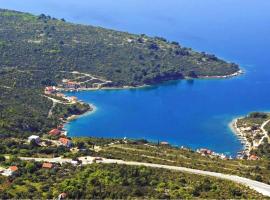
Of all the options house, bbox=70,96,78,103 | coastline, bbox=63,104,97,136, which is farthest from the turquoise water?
house, bbox=70,96,78,103

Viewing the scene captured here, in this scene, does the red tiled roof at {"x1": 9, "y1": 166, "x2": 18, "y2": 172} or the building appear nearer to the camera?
the red tiled roof at {"x1": 9, "y1": 166, "x2": 18, "y2": 172}

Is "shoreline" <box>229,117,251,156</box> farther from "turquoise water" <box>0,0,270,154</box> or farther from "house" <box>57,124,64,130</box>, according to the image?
"house" <box>57,124,64,130</box>

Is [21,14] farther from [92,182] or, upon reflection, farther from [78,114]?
[92,182]

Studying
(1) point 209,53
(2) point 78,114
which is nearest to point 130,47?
(1) point 209,53

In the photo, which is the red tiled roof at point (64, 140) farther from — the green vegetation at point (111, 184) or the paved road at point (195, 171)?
the green vegetation at point (111, 184)

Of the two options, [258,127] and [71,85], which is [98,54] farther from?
[258,127]

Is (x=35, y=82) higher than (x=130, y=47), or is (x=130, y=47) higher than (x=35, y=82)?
(x=130, y=47)
